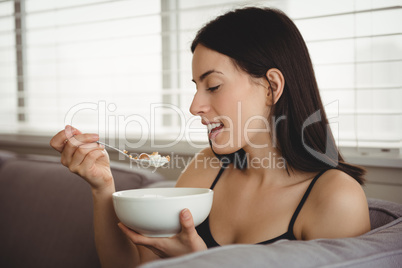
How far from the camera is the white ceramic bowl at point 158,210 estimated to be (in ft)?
2.82

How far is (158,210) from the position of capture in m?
0.86

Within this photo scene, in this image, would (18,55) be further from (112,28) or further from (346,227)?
(346,227)

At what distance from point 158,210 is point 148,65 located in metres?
1.48

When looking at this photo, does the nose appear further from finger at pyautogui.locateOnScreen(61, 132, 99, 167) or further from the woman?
finger at pyautogui.locateOnScreen(61, 132, 99, 167)

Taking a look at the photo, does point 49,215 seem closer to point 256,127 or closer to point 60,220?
point 60,220

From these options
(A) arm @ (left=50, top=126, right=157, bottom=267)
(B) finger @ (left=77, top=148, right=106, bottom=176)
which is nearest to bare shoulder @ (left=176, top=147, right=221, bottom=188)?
(A) arm @ (left=50, top=126, right=157, bottom=267)

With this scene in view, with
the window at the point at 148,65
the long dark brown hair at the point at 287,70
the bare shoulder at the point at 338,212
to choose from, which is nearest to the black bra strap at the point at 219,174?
the long dark brown hair at the point at 287,70

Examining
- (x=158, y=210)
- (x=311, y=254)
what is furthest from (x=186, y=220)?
(x=311, y=254)

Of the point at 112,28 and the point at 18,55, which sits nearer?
the point at 112,28

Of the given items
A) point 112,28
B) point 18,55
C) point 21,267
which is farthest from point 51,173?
point 18,55

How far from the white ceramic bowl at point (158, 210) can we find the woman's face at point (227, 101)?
0.85 ft

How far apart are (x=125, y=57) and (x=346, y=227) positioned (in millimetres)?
1690

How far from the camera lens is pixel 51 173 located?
6.00 ft

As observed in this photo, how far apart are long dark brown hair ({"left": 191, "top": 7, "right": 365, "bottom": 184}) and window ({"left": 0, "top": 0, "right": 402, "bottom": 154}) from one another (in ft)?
1.55
